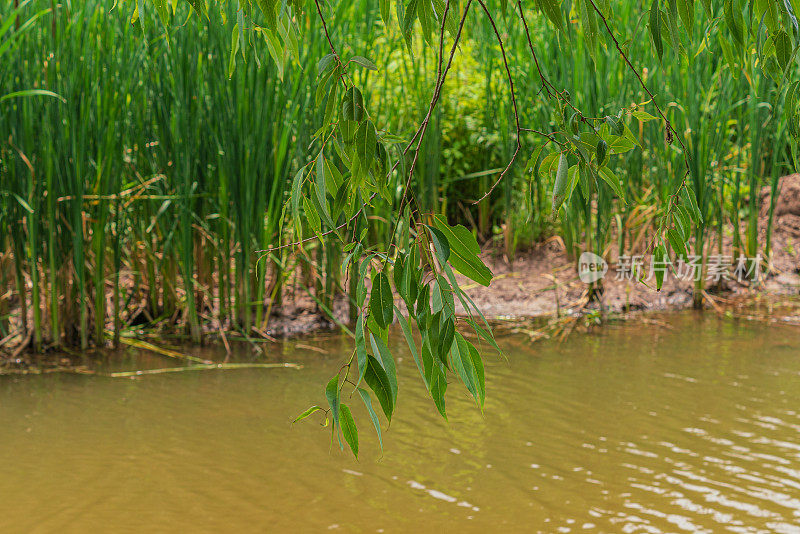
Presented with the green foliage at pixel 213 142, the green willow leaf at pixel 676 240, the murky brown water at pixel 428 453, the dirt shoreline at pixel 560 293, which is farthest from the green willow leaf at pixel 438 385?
the dirt shoreline at pixel 560 293

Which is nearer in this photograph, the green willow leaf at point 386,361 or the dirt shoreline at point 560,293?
the green willow leaf at point 386,361

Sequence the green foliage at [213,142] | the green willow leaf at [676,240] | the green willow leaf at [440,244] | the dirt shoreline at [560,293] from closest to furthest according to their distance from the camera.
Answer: the green willow leaf at [440,244] → the green willow leaf at [676,240] → the green foliage at [213,142] → the dirt shoreline at [560,293]

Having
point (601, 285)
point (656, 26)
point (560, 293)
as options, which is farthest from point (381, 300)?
point (560, 293)

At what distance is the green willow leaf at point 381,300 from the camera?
749 mm

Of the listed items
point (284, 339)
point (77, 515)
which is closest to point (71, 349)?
point (284, 339)

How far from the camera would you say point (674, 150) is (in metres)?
3.96

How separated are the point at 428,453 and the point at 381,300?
5.50ft

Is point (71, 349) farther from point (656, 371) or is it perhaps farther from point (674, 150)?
point (674, 150)

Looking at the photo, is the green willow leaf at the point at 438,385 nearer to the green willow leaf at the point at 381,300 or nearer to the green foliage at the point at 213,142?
the green willow leaf at the point at 381,300

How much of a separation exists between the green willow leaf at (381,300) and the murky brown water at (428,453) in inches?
49.9

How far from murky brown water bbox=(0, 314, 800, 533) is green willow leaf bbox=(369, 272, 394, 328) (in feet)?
4.16

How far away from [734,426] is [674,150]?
1789 millimetres

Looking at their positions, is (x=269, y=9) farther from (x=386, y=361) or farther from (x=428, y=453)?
(x=428, y=453)

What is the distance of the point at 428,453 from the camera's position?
2.35 m
